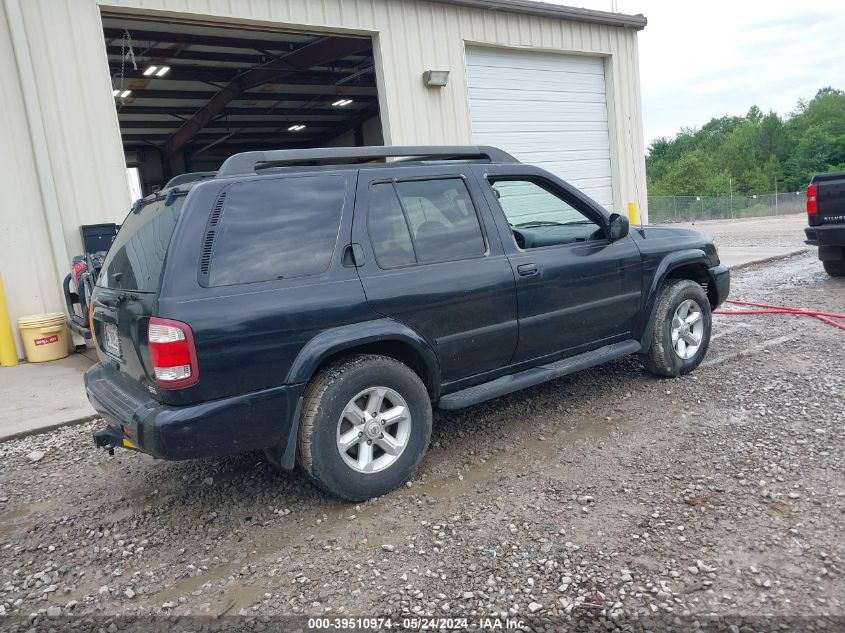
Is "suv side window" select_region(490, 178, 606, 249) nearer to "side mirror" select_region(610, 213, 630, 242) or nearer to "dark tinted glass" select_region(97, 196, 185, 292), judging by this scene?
"side mirror" select_region(610, 213, 630, 242)

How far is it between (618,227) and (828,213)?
20.2 ft

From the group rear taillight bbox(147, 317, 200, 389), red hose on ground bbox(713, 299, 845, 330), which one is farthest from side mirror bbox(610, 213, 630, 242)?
red hose on ground bbox(713, 299, 845, 330)

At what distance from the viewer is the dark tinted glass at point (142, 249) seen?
124 inches

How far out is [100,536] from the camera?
335cm

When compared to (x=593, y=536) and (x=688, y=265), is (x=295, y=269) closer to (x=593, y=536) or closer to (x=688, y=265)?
(x=593, y=536)

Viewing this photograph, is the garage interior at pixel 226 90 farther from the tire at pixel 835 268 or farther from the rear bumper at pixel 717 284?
the tire at pixel 835 268

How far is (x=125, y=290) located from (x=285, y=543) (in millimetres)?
1571

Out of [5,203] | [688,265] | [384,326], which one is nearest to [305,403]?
[384,326]

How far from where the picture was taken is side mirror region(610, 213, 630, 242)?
4508 millimetres

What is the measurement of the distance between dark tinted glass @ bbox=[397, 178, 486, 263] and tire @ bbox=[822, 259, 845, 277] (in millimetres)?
7876

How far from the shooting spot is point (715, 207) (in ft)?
122

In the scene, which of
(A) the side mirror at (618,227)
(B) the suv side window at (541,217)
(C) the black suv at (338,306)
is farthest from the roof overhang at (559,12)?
(C) the black suv at (338,306)

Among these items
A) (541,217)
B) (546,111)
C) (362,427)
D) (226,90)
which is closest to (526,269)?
(541,217)

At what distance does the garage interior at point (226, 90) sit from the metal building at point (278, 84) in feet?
0.21
